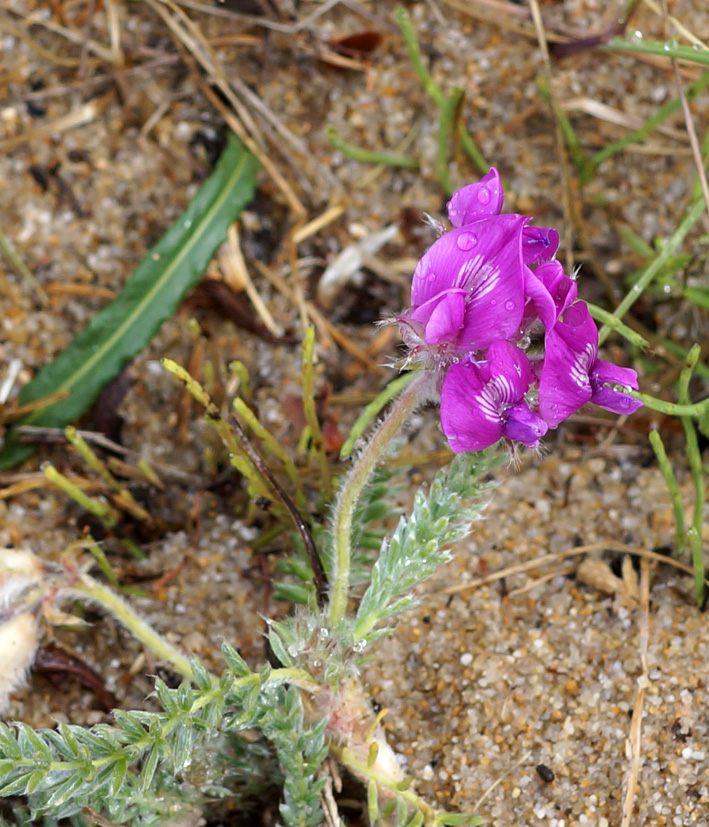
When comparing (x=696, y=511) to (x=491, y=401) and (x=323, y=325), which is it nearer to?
(x=491, y=401)

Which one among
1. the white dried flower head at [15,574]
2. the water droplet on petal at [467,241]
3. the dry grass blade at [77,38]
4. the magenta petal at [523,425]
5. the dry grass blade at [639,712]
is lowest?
the dry grass blade at [639,712]

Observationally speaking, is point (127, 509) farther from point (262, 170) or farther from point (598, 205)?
point (598, 205)

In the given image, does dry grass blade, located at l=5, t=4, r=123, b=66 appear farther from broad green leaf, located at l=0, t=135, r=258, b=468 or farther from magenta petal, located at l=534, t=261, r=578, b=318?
magenta petal, located at l=534, t=261, r=578, b=318

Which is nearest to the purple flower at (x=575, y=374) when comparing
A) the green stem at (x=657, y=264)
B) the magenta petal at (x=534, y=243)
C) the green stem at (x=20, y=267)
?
the magenta petal at (x=534, y=243)

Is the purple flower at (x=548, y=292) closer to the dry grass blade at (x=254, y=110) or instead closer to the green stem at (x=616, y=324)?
the green stem at (x=616, y=324)

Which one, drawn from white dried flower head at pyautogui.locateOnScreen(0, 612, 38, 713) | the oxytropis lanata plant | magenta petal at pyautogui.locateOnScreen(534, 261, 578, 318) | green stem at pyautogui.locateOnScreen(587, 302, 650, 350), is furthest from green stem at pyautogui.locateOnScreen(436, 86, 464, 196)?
white dried flower head at pyautogui.locateOnScreen(0, 612, 38, 713)

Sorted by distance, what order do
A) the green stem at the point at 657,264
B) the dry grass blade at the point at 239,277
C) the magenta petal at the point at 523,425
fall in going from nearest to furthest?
the magenta petal at the point at 523,425
the green stem at the point at 657,264
the dry grass blade at the point at 239,277

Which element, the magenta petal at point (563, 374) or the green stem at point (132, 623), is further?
the green stem at point (132, 623)

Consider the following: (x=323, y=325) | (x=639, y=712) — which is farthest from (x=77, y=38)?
(x=639, y=712)
